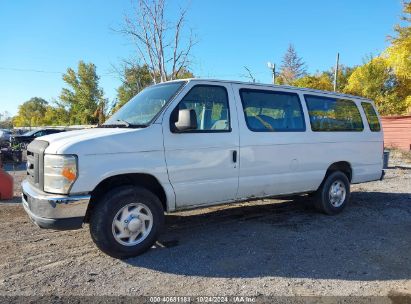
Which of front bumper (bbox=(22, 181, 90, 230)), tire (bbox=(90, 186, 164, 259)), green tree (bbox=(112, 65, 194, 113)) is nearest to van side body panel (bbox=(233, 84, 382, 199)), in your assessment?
tire (bbox=(90, 186, 164, 259))

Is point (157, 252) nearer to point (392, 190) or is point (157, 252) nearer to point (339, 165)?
point (339, 165)

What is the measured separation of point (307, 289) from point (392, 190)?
6.68 m

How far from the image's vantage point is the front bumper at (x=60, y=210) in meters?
4.15

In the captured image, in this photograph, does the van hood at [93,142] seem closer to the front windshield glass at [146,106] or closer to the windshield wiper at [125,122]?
the windshield wiper at [125,122]

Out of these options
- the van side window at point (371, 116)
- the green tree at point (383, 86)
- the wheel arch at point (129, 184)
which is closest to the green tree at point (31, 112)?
the green tree at point (383, 86)

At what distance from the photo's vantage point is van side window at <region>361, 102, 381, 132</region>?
760 centimetres

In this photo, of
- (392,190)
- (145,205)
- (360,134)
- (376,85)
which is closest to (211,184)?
(145,205)

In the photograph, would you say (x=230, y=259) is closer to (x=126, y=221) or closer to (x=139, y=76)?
(x=126, y=221)

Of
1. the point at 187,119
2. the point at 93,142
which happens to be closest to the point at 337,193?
the point at 187,119

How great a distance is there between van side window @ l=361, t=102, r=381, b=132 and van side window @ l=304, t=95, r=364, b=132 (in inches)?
10.8

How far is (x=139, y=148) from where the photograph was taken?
456 centimetres

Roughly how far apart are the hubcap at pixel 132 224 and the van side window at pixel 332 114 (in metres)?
3.29

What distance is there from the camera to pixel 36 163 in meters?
4.52

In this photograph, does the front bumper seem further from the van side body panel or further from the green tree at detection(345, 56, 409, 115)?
the green tree at detection(345, 56, 409, 115)
